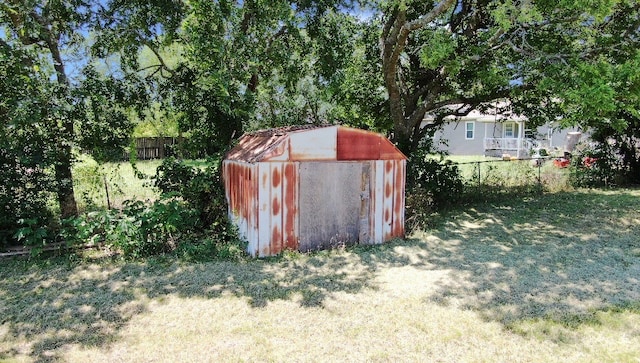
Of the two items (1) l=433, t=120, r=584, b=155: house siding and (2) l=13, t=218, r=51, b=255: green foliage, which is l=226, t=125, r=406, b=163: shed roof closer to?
(2) l=13, t=218, r=51, b=255: green foliage

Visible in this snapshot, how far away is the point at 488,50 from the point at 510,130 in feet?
70.5

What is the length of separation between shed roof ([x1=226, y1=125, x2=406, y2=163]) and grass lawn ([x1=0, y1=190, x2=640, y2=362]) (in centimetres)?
166

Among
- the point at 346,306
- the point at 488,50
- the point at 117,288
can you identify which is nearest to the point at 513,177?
the point at 488,50

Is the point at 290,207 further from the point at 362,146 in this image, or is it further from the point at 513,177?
the point at 513,177

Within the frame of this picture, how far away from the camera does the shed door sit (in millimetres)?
7020

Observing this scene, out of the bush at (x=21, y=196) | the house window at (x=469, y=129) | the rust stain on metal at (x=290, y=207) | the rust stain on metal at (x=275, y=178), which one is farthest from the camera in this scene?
the house window at (x=469, y=129)

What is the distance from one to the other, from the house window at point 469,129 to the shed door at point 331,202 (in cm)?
2421

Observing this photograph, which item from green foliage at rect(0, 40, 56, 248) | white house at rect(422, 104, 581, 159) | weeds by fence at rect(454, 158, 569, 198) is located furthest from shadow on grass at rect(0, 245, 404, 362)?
white house at rect(422, 104, 581, 159)

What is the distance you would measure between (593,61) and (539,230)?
3.46 metres

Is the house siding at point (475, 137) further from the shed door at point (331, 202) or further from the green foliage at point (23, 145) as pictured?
the green foliage at point (23, 145)

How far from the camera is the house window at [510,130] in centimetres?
2777

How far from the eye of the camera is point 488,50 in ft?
28.3

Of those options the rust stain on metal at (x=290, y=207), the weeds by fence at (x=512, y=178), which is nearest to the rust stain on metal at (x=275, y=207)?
the rust stain on metal at (x=290, y=207)

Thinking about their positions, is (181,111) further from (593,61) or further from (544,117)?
(544,117)
